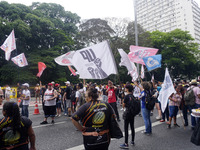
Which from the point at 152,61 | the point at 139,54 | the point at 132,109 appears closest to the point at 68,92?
the point at 139,54

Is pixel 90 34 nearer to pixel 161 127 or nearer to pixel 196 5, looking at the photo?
pixel 161 127

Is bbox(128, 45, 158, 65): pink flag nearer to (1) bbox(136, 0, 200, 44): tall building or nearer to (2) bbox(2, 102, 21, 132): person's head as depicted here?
(2) bbox(2, 102, 21, 132): person's head

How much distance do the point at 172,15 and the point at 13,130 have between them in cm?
10001

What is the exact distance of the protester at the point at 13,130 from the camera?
→ 2.39 meters

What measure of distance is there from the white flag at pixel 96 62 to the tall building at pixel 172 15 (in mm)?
90847

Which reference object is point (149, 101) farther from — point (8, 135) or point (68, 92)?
point (68, 92)

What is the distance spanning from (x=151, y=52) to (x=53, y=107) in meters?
6.24

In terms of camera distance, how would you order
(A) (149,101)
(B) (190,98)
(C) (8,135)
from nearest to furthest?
1. (C) (8,135)
2. (A) (149,101)
3. (B) (190,98)

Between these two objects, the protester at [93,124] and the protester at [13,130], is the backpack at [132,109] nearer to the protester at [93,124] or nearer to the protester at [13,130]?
the protester at [93,124]

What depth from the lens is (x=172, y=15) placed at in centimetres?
8906

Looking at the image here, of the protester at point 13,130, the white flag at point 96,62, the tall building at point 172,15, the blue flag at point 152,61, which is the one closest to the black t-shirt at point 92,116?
the protester at point 13,130

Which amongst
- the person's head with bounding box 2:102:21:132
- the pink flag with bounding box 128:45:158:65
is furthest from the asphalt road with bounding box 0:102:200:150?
the pink flag with bounding box 128:45:158:65

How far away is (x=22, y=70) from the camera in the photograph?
24.4m

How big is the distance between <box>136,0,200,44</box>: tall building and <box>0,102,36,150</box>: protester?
3687 inches
